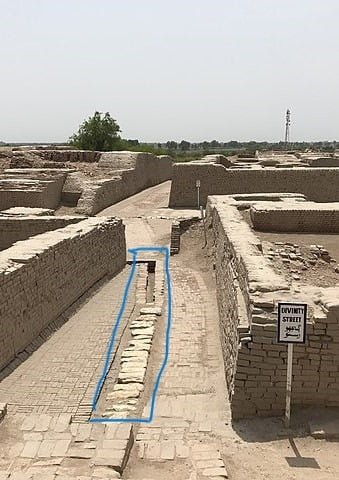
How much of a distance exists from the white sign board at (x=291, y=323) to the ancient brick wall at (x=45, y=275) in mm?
3775

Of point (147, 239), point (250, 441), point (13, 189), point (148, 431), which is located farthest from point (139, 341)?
point (13, 189)

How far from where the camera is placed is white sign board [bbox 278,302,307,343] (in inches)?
189

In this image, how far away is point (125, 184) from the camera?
23328mm

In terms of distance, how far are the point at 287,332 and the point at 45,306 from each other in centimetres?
450

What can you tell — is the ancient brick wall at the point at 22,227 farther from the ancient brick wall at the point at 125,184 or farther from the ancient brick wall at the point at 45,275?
the ancient brick wall at the point at 125,184

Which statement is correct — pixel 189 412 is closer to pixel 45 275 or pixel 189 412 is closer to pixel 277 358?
pixel 277 358

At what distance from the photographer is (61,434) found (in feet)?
16.4

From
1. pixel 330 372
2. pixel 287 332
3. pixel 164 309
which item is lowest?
pixel 164 309

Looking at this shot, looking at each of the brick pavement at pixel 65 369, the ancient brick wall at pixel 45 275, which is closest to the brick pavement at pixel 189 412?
the brick pavement at pixel 65 369

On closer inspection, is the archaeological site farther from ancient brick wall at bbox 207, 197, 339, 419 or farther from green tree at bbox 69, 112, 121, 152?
green tree at bbox 69, 112, 121, 152

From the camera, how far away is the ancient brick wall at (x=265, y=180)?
1886 cm

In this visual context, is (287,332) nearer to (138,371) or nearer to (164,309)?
(138,371)

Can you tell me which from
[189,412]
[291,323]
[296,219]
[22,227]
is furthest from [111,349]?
[296,219]

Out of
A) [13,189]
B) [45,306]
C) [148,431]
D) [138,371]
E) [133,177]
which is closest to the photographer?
[148,431]
